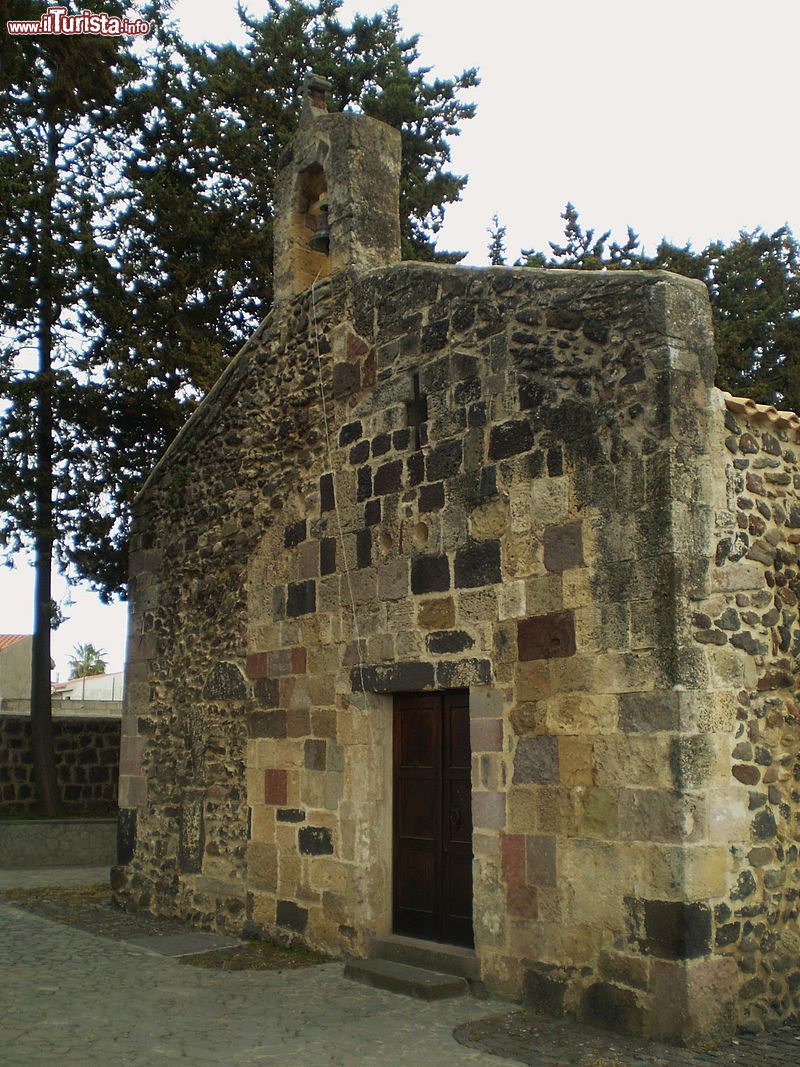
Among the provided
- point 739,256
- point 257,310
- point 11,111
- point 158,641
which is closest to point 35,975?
point 158,641

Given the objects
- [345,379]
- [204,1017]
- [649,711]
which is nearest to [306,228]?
[345,379]

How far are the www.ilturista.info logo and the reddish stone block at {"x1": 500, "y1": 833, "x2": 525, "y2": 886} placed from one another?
1250 centimetres

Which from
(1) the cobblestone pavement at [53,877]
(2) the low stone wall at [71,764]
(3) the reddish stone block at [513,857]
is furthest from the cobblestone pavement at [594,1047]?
(2) the low stone wall at [71,764]

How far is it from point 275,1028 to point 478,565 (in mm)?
2934

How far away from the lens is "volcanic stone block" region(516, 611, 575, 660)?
21.1 feet

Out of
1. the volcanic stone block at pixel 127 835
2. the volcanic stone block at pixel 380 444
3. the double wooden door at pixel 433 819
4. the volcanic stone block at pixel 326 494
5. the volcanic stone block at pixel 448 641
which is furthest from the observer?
the volcanic stone block at pixel 127 835

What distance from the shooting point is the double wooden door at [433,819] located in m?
7.20

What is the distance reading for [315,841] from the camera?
318 inches

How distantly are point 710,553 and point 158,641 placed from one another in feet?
19.0

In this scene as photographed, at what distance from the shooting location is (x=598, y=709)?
6207 mm

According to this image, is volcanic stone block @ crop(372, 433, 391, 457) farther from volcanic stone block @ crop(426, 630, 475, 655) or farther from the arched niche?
the arched niche

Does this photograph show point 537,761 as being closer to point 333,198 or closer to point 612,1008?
point 612,1008

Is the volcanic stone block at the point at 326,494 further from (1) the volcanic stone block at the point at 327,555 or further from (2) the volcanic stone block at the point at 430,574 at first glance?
(2) the volcanic stone block at the point at 430,574

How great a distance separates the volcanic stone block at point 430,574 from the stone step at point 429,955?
2.27 m
